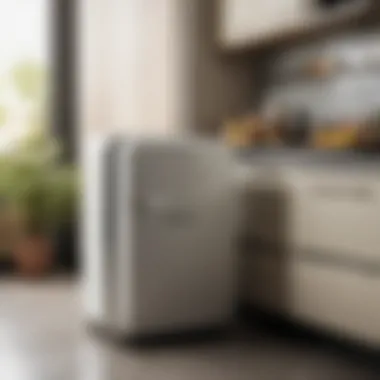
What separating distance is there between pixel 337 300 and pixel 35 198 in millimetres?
2304

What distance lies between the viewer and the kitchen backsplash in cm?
346

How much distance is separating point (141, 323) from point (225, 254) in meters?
0.42

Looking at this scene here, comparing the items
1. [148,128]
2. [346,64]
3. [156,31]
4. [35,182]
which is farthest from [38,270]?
[346,64]

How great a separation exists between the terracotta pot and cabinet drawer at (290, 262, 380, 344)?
2.00m

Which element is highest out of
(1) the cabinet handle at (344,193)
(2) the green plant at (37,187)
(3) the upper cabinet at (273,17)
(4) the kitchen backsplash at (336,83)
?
(3) the upper cabinet at (273,17)

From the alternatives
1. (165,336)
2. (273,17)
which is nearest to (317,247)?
(165,336)

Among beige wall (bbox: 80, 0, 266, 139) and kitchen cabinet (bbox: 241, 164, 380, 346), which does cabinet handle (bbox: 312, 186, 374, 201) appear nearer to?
kitchen cabinet (bbox: 241, 164, 380, 346)

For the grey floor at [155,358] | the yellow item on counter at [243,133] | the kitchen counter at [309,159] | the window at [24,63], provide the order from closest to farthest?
the grey floor at [155,358]
the kitchen counter at [309,159]
the yellow item on counter at [243,133]
the window at [24,63]

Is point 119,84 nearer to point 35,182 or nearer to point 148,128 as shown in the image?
point 148,128

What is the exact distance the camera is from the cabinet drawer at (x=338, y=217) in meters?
2.68

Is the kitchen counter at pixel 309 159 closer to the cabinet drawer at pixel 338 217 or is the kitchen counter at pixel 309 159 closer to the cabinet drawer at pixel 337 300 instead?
the cabinet drawer at pixel 338 217

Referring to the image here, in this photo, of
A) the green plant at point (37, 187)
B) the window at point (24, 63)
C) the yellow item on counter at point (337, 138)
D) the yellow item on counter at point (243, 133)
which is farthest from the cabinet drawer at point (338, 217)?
the window at point (24, 63)

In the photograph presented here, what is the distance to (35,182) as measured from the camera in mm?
4684

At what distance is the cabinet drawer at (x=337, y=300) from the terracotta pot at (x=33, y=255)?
200 centimetres
